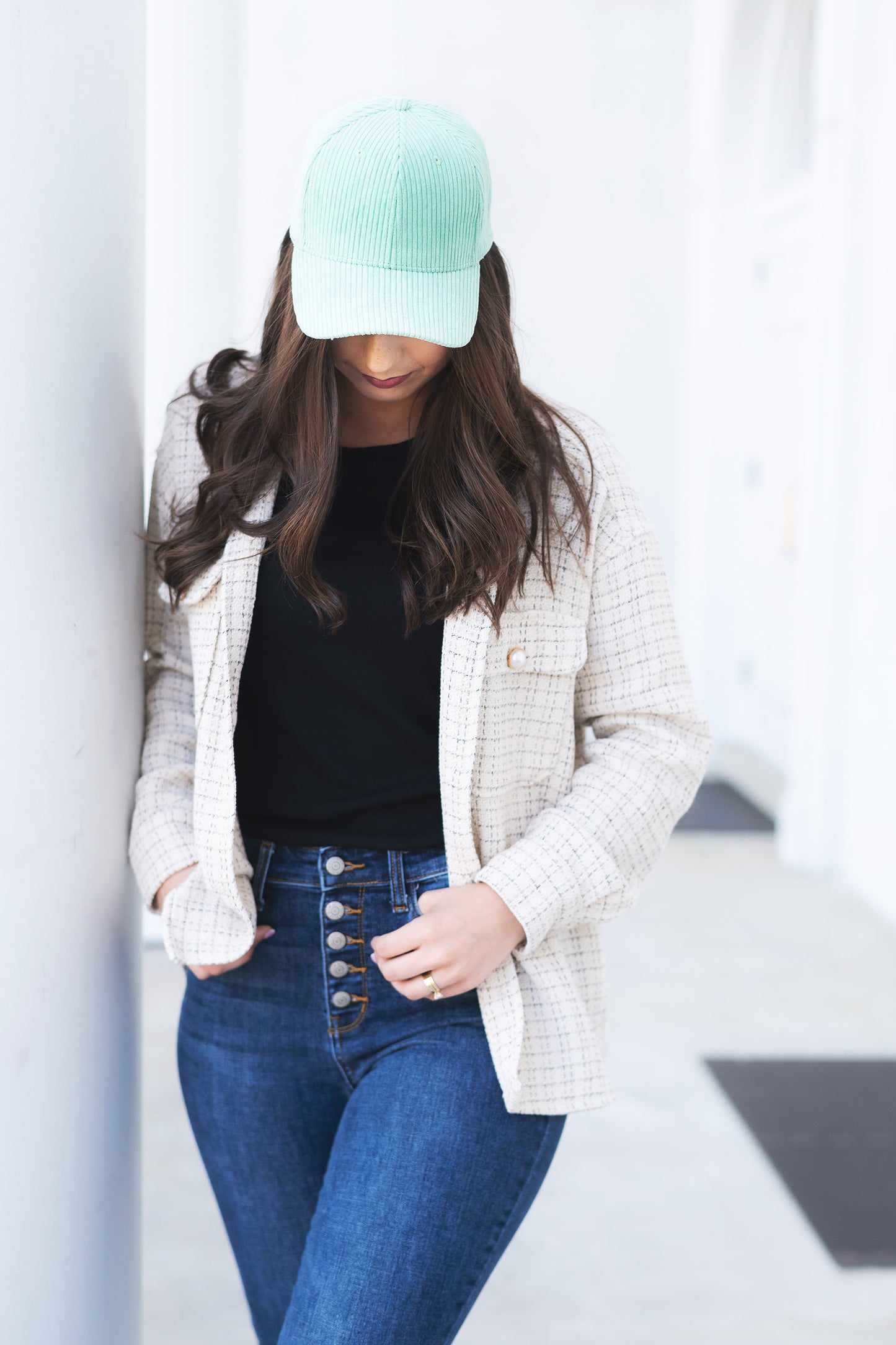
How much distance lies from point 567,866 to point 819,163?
4107mm

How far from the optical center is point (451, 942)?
3.51 ft

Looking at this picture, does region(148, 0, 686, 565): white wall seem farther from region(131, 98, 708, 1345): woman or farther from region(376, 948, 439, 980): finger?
region(376, 948, 439, 980): finger

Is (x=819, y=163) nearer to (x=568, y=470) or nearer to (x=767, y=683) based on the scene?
(x=767, y=683)

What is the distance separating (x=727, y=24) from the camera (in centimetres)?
564

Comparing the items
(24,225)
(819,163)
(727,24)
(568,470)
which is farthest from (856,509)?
(24,225)

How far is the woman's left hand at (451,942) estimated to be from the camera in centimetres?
106

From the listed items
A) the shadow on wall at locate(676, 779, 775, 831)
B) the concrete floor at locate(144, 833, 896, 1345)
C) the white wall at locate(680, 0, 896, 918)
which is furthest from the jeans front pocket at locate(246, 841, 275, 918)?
the shadow on wall at locate(676, 779, 775, 831)

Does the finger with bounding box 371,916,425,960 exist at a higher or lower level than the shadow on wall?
higher

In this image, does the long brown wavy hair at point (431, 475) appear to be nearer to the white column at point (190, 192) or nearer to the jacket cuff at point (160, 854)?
the jacket cuff at point (160, 854)

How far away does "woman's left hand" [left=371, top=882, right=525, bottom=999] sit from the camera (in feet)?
3.48

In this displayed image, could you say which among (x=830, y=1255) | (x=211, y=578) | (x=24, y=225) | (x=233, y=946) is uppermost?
(x=24, y=225)

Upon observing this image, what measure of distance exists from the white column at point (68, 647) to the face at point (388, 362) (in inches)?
8.9

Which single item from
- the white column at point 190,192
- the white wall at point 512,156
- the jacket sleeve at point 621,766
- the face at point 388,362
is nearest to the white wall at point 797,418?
the white wall at point 512,156

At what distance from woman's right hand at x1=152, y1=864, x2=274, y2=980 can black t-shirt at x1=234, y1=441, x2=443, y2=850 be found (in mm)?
85
